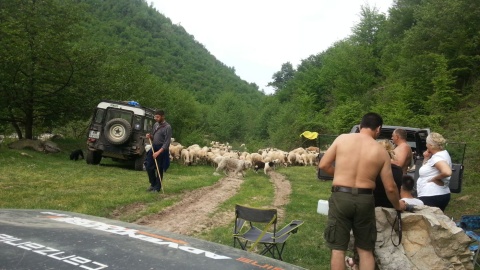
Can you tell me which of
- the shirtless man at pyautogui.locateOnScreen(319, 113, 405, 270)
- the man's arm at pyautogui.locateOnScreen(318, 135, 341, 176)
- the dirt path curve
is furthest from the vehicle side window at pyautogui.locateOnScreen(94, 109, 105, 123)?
the shirtless man at pyautogui.locateOnScreen(319, 113, 405, 270)

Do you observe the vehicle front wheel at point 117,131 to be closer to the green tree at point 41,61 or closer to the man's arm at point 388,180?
the green tree at point 41,61

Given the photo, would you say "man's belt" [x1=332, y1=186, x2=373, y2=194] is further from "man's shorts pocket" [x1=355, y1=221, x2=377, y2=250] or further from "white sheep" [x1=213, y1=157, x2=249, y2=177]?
"white sheep" [x1=213, y1=157, x2=249, y2=177]

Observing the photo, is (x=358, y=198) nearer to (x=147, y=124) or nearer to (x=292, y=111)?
(x=147, y=124)

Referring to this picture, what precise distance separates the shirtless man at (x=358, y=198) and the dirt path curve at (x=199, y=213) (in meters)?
3.37

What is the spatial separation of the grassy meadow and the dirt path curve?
218 mm

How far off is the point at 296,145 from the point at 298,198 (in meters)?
24.2

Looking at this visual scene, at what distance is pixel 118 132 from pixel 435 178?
37.7 feet

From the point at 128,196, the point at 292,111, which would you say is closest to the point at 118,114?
the point at 128,196

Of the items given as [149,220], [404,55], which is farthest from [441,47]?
[149,220]

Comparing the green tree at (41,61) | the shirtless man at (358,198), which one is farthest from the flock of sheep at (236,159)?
the shirtless man at (358,198)

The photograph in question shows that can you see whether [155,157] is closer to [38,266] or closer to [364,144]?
[364,144]

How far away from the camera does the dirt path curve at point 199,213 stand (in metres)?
7.36

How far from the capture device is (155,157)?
962 cm

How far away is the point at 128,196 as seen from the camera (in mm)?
9250
